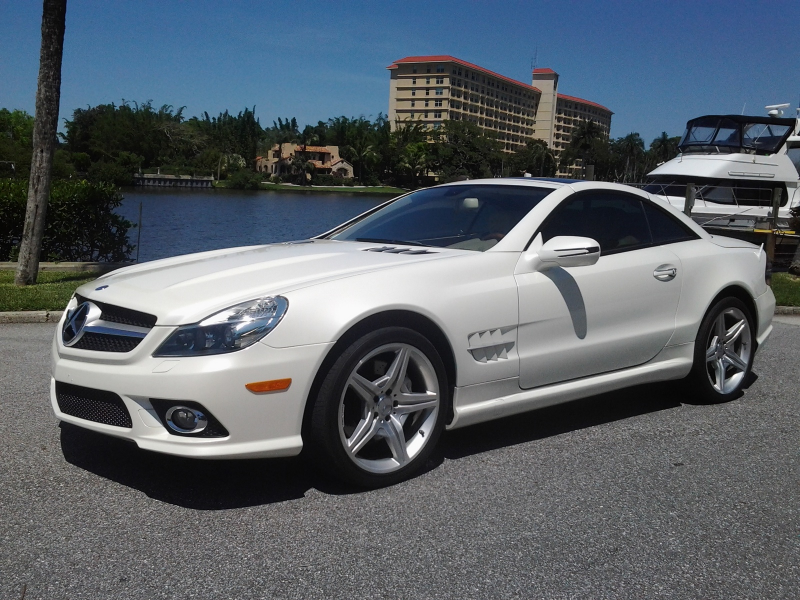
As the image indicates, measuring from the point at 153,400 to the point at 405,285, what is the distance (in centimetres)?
125

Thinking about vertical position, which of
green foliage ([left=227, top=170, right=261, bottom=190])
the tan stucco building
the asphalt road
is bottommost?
the asphalt road

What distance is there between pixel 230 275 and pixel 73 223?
11010mm

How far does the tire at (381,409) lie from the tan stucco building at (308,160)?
445 ft

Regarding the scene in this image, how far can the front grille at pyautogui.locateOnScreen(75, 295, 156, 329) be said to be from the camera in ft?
11.9

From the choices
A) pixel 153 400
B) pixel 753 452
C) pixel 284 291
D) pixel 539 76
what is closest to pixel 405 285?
pixel 284 291

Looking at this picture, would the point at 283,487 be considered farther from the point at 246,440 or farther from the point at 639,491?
the point at 639,491

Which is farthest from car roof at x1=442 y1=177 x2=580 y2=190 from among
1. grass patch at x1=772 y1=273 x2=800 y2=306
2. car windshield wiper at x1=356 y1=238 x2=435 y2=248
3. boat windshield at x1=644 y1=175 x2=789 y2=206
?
boat windshield at x1=644 y1=175 x2=789 y2=206

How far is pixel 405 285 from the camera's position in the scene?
3.95 m

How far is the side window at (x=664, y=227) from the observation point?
5.34 metres

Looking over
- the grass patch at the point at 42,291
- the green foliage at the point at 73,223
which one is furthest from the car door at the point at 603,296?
the green foliage at the point at 73,223

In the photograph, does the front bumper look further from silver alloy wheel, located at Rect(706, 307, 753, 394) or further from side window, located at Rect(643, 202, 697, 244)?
silver alloy wheel, located at Rect(706, 307, 753, 394)

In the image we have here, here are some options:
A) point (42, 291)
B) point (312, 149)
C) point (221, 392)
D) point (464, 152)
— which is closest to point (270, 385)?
point (221, 392)

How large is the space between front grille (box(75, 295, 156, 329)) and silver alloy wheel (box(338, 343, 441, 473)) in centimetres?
91

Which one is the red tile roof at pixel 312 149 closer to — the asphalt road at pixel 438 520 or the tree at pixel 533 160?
the tree at pixel 533 160
